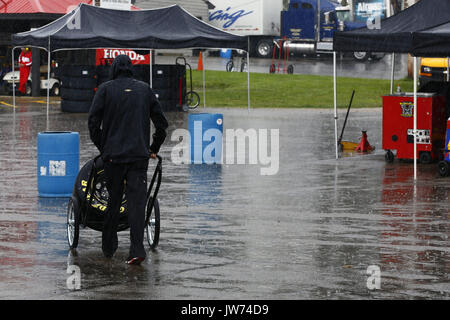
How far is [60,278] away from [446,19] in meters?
10.9

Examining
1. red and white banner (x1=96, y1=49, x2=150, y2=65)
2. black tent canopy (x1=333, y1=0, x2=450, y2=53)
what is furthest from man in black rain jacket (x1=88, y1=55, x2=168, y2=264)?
red and white banner (x1=96, y1=49, x2=150, y2=65)

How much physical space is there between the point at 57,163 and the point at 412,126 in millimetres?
Answer: 7398

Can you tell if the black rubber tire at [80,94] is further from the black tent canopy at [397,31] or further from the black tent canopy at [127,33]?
the black tent canopy at [397,31]

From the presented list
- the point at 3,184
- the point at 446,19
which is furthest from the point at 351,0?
the point at 3,184

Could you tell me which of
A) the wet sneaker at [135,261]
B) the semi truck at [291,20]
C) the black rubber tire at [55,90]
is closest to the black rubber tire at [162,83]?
the black rubber tire at [55,90]

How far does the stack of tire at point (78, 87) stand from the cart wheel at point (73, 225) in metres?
21.4

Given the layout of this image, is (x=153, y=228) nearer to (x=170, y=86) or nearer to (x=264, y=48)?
(x=170, y=86)

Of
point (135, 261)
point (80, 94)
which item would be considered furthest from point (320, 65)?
point (135, 261)

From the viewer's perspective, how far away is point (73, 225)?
10.2 meters

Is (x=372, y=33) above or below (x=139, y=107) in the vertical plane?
above

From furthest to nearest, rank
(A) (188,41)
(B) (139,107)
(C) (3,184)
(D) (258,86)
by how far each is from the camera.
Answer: (D) (258,86) → (A) (188,41) → (C) (3,184) → (B) (139,107)

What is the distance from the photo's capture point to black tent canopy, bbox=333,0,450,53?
1711 centimetres

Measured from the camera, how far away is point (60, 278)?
885cm
